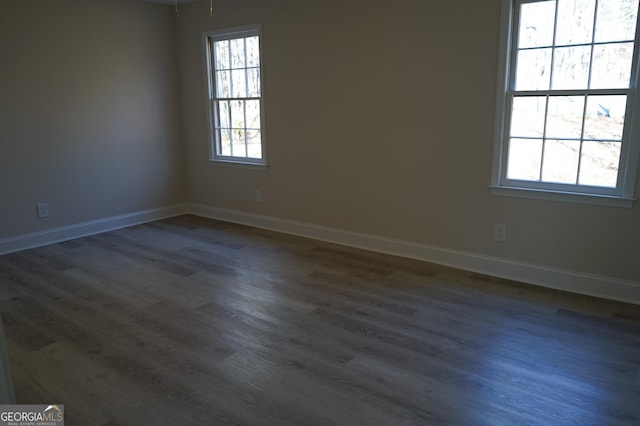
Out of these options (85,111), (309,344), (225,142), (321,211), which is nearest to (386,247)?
(321,211)

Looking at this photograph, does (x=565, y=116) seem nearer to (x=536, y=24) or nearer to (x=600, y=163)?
(x=600, y=163)

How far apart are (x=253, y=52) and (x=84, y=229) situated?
2.65m

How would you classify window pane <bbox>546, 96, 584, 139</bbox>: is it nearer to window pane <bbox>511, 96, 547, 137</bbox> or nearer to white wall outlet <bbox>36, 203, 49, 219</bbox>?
window pane <bbox>511, 96, 547, 137</bbox>

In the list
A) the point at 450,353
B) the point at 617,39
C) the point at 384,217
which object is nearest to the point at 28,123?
the point at 384,217

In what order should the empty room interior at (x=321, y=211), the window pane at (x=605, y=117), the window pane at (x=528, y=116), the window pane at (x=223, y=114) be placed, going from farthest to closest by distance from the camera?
the window pane at (x=223, y=114)
the window pane at (x=528, y=116)
the window pane at (x=605, y=117)
the empty room interior at (x=321, y=211)

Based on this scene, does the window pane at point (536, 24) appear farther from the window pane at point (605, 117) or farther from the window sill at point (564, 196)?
the window sill at point (564, 196)

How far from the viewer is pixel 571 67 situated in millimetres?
3309

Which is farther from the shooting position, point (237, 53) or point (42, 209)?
point (237, 53)

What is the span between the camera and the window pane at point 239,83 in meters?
5.24

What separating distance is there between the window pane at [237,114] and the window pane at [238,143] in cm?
6

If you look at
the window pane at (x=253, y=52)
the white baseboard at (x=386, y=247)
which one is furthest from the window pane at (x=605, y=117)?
the window pane at (x=253, y=52)

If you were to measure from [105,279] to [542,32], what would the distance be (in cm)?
384

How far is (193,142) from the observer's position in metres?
5.86

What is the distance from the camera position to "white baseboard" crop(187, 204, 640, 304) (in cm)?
337
